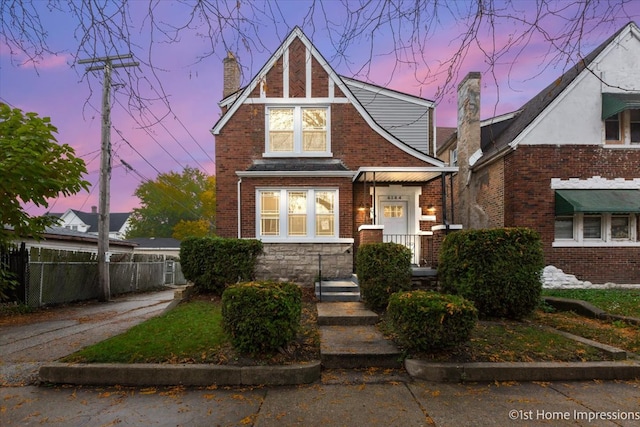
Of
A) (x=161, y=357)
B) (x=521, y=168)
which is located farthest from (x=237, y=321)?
(x=521, y=168)

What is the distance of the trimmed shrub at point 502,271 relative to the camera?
7.09m

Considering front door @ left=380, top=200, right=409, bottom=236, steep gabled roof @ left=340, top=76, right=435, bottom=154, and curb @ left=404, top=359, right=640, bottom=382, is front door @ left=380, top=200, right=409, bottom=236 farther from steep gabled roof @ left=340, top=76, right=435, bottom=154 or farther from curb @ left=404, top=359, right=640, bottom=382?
curb @ left=404, top=359, right=640, bottom=382

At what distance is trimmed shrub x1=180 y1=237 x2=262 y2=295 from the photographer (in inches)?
369

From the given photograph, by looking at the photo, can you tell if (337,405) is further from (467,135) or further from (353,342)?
(467,135)

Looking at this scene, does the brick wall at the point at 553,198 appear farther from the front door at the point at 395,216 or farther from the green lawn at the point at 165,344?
the green lawn at the point at 165,344

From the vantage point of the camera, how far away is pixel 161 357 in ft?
16.3

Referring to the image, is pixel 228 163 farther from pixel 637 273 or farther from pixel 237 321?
pixel 637 273

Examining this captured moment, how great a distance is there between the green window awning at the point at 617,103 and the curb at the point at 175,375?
12.7 m

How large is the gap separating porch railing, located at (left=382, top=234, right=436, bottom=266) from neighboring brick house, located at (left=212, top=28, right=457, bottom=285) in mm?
33

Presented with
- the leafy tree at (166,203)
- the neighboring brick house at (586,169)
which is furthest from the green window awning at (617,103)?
the leafy tree at (166,203)

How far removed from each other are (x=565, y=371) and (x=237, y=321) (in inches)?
166

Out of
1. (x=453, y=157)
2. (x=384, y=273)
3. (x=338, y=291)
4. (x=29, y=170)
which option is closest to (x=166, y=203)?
(x=453, y=157)

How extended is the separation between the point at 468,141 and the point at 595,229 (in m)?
5.43

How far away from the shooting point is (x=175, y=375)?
4535 millimetres
